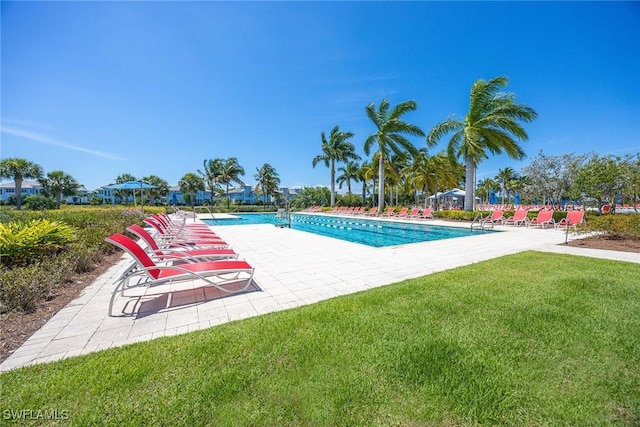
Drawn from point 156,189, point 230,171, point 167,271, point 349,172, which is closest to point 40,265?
point 167,271

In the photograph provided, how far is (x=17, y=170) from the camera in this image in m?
27.8

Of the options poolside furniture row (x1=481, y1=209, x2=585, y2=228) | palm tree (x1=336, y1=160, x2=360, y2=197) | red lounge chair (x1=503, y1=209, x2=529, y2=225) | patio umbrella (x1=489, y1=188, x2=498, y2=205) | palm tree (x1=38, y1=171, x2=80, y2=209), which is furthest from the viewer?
patio umbrella (x1=489, y1=188, x2=498, y2=205)

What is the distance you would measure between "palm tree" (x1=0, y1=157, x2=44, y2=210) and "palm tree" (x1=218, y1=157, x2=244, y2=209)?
20274 millimetres

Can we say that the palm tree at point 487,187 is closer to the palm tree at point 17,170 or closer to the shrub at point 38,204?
the shrub at point 38,204

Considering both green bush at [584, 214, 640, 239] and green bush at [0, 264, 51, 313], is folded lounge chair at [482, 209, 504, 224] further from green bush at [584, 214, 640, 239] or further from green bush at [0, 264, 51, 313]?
green bush at [0, 264, 51, 313]

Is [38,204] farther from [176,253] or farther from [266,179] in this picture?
[176,253]

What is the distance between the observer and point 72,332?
115 inches

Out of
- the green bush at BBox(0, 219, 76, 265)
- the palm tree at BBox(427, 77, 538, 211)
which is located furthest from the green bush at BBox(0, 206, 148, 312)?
the palm tree at BBox(427, 77, 538, 211)

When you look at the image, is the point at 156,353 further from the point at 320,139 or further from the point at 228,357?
the point at 320,139

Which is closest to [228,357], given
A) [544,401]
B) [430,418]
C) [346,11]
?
[430,418]

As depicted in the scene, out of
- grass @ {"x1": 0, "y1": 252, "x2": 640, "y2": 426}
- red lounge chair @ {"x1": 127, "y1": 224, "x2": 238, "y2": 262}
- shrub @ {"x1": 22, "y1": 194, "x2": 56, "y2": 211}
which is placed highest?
shrub @ {"x1": 22, "y1": 194, "x2": 56, "y2": 211}

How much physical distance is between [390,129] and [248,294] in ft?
A: 70.4

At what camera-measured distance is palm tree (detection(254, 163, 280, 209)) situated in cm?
4006

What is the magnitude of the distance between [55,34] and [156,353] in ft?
29.9
